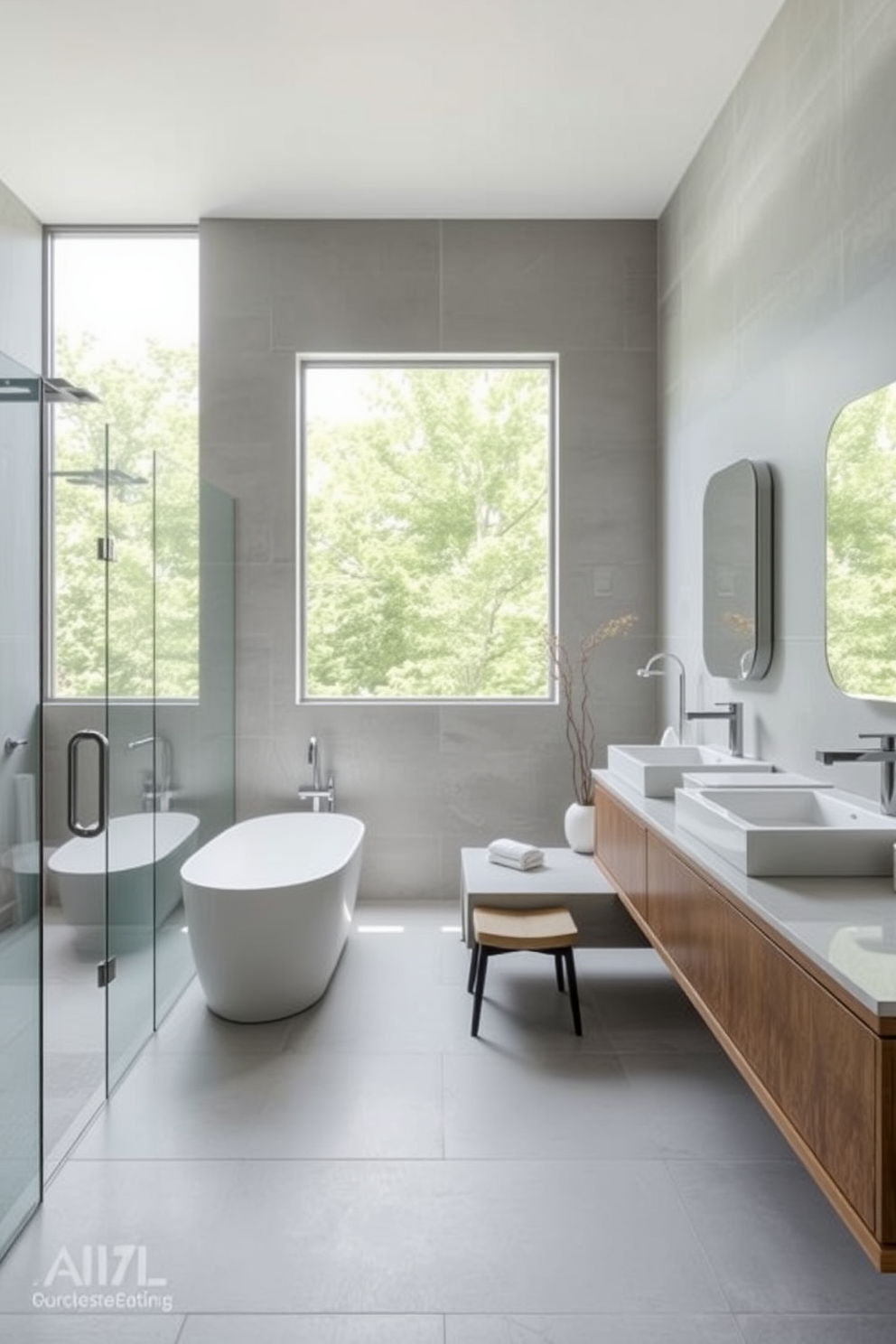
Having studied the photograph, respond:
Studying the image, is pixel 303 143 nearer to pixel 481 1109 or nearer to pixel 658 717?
pixel 658 717

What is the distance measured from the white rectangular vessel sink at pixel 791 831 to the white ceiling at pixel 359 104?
8.32 ft

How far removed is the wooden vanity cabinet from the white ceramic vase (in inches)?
56.4

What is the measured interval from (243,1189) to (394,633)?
2.82 metres

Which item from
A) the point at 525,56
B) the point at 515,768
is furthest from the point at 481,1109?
the point at 525,56

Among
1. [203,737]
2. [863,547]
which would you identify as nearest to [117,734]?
[203,737]

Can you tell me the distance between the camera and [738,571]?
3197 millimetres

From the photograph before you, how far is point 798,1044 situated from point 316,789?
3.05m

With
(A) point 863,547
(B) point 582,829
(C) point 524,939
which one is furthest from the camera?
(B) point 582,829

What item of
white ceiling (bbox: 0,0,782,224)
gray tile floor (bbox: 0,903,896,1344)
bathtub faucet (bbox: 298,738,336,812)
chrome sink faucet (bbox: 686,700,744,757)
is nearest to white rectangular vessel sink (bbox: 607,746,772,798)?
chrome sink faucet (bbox: 686,700,744,757)

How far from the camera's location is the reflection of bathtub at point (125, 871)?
100 inches

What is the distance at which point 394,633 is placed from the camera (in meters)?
4.60

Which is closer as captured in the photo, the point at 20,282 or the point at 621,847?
the point at 621,847

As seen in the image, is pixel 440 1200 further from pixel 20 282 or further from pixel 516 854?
pixel 20 282

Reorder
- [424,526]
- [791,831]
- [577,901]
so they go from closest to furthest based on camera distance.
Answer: [791,831] → [577,901] → [424,526]
